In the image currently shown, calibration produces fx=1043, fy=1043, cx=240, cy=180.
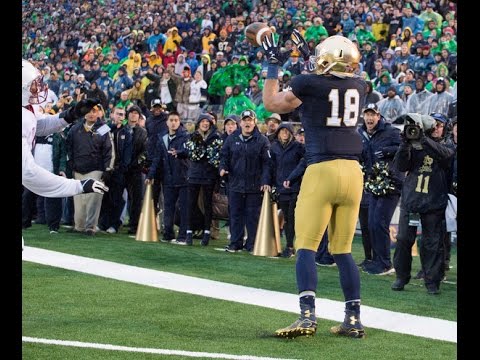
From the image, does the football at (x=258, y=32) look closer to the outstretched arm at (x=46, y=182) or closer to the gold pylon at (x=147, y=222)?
the outstretched arm at (x=46, y=182)

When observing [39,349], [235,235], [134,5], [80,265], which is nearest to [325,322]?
[39,349]

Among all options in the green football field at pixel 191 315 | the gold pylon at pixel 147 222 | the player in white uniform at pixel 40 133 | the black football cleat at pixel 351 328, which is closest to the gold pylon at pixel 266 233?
the green football field at pixel 191 315

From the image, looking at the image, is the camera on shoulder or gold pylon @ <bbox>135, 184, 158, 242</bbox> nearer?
the camera on shoulder

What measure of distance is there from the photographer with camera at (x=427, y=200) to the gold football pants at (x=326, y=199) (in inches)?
90.5

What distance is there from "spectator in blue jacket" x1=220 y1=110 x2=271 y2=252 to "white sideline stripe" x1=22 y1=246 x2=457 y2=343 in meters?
2.24

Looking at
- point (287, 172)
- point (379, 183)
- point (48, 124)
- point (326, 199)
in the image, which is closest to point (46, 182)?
point (48, 124)

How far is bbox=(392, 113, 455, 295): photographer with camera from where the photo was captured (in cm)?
954

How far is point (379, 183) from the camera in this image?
10.9m

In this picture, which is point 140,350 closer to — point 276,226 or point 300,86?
point 300,86

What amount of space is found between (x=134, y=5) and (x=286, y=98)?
20996mm

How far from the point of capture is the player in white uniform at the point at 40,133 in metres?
6.22

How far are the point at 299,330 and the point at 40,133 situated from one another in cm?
228

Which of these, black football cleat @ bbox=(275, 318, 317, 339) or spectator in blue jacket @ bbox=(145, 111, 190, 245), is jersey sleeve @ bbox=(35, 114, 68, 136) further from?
spectator in blue jacket @ bbox=(145, 111, 190, 245)

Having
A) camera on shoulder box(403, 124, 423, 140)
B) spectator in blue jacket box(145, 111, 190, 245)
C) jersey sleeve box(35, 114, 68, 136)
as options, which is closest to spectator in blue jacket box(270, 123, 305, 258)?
spectator in blue jacket box(145, 111, 190, 245)
